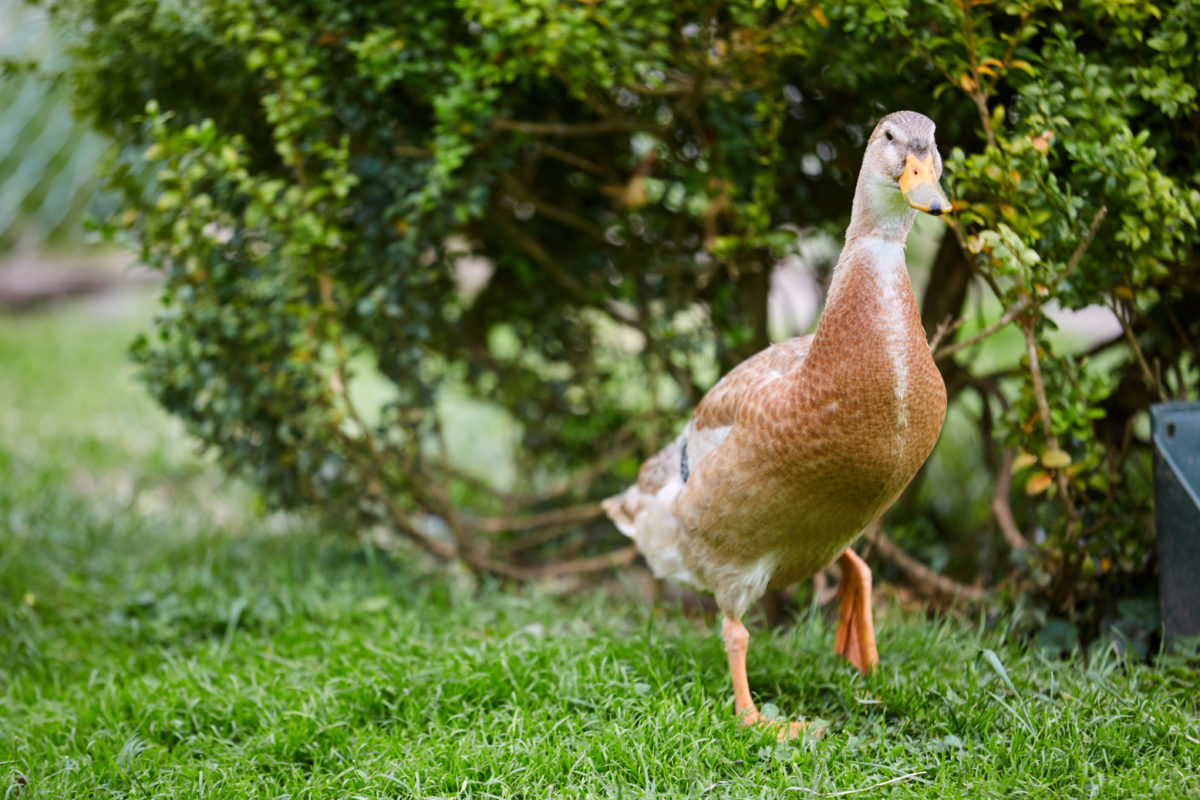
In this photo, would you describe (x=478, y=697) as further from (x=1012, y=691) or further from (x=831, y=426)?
(x=1012, y=691)

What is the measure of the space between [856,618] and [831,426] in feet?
2.79

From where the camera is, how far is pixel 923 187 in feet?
7.09

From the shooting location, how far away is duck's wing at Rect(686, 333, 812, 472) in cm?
269

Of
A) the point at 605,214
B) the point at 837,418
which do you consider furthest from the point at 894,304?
the point at 605,214

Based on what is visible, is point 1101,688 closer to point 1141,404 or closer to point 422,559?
point 1141,404

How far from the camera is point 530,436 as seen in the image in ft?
15.7

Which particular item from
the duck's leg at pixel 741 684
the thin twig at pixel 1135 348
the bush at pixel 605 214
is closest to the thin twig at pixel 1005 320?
the bush at pixel 605 214

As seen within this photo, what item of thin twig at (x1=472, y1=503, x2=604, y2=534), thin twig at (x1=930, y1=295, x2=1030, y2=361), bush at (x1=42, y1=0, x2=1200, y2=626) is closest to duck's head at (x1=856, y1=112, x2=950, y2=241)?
bush at (x1=42, y1=0, x2=1200, y2=626)

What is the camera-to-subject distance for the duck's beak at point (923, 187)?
83.4 inches

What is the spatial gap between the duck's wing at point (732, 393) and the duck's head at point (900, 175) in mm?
430

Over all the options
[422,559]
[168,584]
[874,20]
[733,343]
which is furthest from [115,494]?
[874,20]

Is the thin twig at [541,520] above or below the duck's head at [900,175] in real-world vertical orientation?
below

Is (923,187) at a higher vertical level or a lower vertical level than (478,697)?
higher

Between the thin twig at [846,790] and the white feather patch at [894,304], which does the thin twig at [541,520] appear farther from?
the white feather patch at [894,304]
